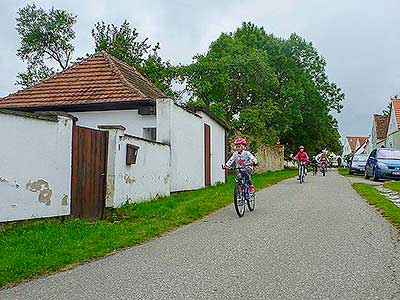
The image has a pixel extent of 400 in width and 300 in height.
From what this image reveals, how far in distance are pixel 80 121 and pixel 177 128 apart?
3.98 metres

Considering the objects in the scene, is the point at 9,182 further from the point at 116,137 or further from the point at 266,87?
the point at 266,87

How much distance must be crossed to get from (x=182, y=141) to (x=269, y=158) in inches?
1072

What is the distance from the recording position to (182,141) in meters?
19.0

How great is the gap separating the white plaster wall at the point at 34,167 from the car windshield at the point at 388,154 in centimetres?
2167

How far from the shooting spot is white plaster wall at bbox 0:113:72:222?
31.5 feet

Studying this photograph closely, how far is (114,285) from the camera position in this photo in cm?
616

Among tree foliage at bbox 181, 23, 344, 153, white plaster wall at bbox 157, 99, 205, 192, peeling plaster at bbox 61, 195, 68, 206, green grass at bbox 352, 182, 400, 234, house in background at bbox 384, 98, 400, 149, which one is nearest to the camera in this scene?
peeling plaster at bbox 61, 195, 68, 206

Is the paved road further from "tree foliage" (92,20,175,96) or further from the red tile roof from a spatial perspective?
the red tile roof

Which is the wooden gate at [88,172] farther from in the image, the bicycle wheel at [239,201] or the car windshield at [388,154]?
the car windshield at [388,154]

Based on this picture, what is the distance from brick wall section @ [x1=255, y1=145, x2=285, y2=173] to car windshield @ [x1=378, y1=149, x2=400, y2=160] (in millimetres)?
11757

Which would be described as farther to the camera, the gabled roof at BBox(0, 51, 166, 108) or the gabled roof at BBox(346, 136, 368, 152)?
the gabled roof at BBox(346, 136, 368, 152)

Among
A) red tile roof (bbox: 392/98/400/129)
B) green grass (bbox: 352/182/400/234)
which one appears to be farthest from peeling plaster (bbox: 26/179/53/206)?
red tile roof (bbox: 392/98/400/129)

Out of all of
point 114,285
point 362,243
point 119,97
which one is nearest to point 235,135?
point 119,97

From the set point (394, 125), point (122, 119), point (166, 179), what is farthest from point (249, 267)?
point (394, 125)
